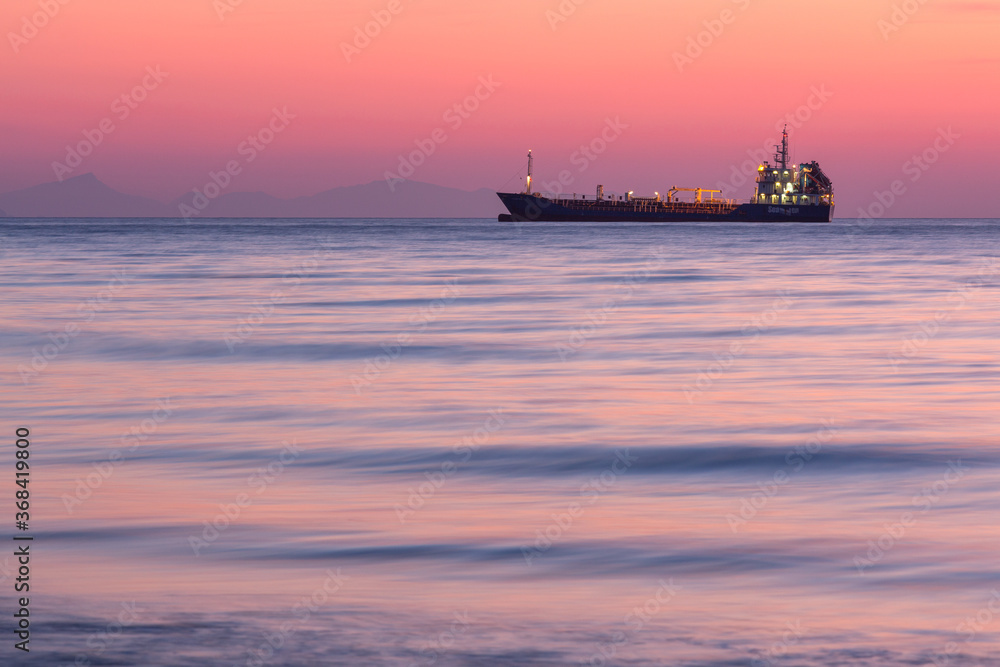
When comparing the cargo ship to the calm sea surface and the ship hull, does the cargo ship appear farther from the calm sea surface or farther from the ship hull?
the calm sea surface

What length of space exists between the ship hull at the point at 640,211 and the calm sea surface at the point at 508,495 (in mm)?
133551

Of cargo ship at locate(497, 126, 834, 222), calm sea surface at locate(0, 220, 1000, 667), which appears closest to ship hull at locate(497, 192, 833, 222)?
cargo ship at locate(497, 126, 834, 222)

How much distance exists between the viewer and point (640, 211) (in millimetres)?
156875

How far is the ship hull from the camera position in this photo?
156125mm

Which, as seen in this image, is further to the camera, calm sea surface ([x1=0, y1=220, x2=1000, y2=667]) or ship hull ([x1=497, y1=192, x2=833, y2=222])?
ship hull ([x1=497, y1=192, x2=833, y2=222])

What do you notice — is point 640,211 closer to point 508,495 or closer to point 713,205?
point 713,205

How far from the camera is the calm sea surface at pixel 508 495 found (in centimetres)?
578

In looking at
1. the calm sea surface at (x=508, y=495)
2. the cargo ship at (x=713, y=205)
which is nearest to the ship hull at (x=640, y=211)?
the cargo ship at (x=713, y=205)

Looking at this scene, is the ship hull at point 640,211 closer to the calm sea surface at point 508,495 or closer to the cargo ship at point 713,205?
the cargo ship at point 713,205

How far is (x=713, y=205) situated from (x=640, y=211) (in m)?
12.7

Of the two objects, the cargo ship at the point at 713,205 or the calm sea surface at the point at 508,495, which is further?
the cargo ship at the point at 713,205

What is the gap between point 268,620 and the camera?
5883 millimetres

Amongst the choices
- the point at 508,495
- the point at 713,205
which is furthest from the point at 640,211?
the point at 508,495

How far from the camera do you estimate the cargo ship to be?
157000 millimetres
